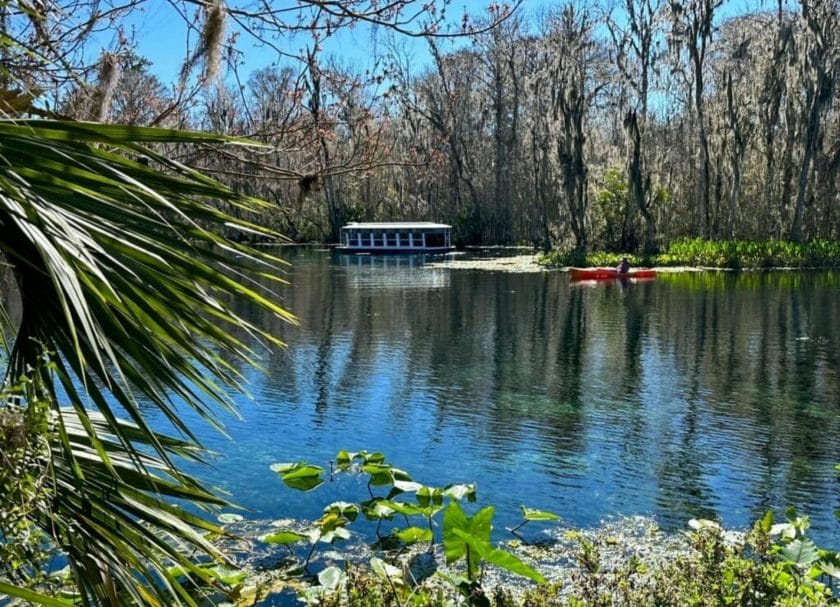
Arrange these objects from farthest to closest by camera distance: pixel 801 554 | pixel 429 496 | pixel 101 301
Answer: pixel 429 496 → pixel 801 554 → pixel 101 301

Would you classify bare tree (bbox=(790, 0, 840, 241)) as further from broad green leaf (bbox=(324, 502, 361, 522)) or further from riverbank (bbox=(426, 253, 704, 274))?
broad green leaf (bbox=(324, 502, 361, 522))

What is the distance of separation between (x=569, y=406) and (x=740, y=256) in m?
22.1

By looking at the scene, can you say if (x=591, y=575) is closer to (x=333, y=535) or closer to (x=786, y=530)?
(x=786, y=530)

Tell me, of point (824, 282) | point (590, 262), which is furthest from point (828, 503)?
point (590, 262)

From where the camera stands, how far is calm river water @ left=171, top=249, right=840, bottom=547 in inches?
290

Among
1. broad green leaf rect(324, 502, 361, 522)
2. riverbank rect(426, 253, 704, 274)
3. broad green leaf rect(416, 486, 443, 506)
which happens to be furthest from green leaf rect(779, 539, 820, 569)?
riverbank rect(426, 253, 704, 274)

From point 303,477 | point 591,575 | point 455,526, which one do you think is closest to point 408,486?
point 303,477

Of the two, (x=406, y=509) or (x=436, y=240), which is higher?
(x=436, y=240)

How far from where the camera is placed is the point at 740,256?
3036 cm

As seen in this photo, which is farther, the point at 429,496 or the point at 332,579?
the point at 429,496

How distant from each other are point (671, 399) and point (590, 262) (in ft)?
69.1

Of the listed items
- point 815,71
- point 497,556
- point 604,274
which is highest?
point 815,71

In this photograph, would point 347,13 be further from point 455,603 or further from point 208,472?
point 208,472

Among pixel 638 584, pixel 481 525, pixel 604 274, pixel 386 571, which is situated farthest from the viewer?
pixel 604 274
